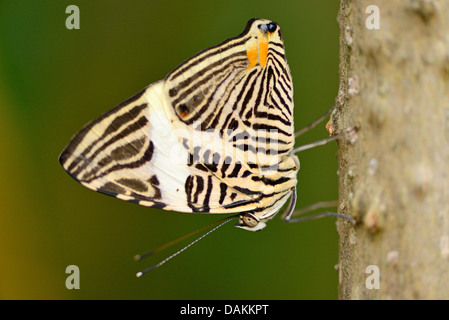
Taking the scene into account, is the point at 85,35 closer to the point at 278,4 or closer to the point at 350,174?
the point at 278,4

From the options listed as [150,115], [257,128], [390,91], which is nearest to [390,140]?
[390,91]

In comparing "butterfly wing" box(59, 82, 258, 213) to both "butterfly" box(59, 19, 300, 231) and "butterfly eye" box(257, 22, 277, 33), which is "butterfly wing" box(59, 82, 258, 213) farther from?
"butterfly eye" box(257, 22, 277, 33)

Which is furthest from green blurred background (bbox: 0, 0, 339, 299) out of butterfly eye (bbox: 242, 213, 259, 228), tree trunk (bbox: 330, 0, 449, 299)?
tree trunk (bbox: 330, 0, 449, 299)

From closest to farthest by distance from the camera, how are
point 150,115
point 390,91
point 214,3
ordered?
1. point 390,91
2. point 150,115
3. point 214,3

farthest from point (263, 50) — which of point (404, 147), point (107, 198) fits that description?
point (107, 198)

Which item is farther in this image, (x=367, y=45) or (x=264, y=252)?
(x=264, y=252)

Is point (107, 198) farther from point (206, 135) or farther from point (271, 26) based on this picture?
point (271, 26)
